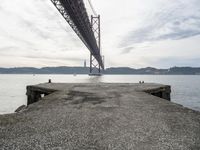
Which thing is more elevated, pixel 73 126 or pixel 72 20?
pixel 72 20

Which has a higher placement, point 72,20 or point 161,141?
point 72,20

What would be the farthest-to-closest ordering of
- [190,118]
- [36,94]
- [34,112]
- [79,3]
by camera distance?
[79,3], [36,94], [34,112], [190,118]

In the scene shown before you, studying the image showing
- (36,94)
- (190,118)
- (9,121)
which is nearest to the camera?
(9,121)

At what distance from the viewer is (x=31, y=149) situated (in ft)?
15.5

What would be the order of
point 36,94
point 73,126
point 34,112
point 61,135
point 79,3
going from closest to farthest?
point 61,135 → point 73,126 → point 34,112 → point 36,94 → point 79,3

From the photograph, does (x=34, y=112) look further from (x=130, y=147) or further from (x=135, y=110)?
(x=130, y=147)

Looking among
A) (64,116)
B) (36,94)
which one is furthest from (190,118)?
(36,94)

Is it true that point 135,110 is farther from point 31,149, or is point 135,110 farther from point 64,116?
point 31,149

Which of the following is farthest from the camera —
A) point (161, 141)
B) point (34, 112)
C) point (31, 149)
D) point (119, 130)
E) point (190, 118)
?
point (34, 112)

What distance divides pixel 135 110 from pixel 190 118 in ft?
6.58

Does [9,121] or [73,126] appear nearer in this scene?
[73,126]

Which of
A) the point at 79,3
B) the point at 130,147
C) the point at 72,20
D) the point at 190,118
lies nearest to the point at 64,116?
the point at 130,147

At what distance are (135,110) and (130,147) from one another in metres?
3.90

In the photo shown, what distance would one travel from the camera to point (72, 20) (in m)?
38.6
